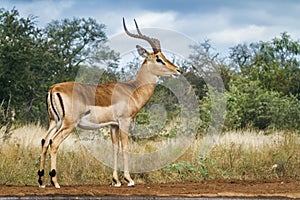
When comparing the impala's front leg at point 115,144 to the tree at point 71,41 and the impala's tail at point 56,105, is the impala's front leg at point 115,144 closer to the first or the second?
the impala's tail at point 56,105

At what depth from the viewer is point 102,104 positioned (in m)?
9.05

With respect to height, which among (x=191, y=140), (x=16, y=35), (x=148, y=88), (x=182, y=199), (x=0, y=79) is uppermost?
(x=16, y=35)

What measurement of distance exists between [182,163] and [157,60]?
232cm

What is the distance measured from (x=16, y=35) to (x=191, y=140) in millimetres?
9188

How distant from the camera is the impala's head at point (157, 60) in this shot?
9.42 m

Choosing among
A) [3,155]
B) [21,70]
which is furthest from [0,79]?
[3,155]

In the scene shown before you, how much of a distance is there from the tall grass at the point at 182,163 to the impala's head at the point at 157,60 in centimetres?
210

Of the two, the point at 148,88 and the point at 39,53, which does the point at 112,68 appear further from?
the point at 148,88

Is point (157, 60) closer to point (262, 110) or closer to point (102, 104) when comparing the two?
point (102, 104)

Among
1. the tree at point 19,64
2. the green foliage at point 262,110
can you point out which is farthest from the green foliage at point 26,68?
the green foliage at point 262,110

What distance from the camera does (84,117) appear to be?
8.90 m

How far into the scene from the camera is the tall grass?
34.3 ft

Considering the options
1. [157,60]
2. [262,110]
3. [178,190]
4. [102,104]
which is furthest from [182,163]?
[262,110]

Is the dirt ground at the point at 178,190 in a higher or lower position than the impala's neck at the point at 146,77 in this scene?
lower
